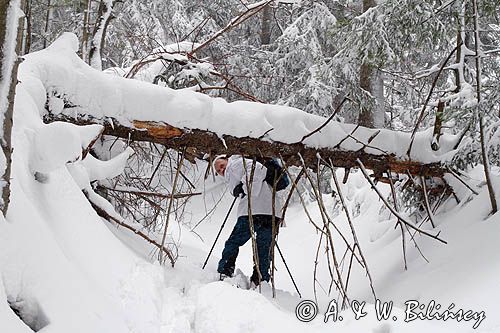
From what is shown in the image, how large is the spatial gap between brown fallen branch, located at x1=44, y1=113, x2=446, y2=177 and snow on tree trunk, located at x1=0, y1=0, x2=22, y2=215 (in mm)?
2096

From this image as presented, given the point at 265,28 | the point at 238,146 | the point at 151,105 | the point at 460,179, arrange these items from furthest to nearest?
the point at 265,28 < the point at 460,179 < the point at 238,146 < the point at 151,105

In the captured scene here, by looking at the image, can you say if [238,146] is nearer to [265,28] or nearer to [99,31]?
[99,31]

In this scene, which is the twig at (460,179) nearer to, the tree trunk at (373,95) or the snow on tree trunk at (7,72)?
the tree trunk at (373,95)

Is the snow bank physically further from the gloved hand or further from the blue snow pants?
the gloved hand

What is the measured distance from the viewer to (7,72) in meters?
2.05

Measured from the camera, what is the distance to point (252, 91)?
47.7 ft

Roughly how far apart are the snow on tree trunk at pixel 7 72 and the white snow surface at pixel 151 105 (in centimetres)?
189

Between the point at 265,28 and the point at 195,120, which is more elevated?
the point at 265,28

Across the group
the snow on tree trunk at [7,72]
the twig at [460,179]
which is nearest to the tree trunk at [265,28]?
the twig at [460,179]

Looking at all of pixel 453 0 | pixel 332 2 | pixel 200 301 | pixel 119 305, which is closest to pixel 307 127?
pixel 453 0

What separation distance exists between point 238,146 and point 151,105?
87 cm

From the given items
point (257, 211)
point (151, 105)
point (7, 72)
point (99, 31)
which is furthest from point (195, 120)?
point (7, 72)

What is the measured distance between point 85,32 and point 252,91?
28.7 ft

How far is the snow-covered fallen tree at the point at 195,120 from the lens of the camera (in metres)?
4.25
